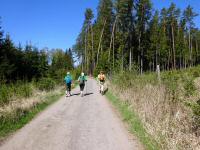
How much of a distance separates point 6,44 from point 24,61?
286 cm

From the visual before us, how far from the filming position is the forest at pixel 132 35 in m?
49.7

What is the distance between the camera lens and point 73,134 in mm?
8750

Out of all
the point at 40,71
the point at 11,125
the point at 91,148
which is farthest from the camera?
the point at 40,71

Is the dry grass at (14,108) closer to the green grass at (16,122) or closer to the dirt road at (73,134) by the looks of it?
the green grass at (16,122)

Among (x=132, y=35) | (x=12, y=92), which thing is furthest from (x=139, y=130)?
(x=132, y=35)

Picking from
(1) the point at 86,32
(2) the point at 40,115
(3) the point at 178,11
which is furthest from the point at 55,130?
(3) the point at 178,11

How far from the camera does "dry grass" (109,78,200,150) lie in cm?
664

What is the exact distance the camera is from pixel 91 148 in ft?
23.9

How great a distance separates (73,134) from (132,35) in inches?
1777

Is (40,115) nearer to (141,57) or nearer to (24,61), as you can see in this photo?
(24,61)

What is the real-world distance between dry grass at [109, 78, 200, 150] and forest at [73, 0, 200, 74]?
2256 cm

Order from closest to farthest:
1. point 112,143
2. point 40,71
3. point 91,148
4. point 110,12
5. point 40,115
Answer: point 91,148 → point 112,143 → point 40,115 → point 40,71 → point 110,12

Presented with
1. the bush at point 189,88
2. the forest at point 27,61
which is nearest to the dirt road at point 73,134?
the bush at point 189,88

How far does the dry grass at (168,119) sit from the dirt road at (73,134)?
2.58 ft
